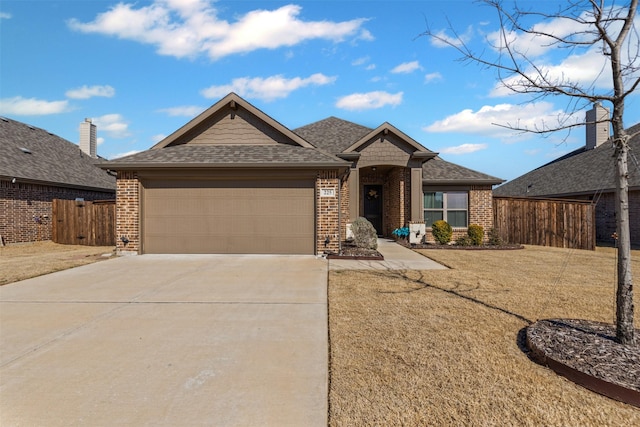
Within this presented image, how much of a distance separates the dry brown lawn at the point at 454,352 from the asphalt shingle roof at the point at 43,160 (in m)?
14.4

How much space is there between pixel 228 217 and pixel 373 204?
893 centimetres

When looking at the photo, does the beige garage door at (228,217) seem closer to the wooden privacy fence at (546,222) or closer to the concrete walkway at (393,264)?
the concrete walkway at (393,264)

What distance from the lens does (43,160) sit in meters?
18.6

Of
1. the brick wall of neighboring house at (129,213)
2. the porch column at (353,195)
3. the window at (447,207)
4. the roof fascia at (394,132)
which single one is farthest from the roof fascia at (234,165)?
the window at (447,207)

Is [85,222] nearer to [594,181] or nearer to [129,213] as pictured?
[129,213]

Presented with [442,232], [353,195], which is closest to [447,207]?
[442,232]

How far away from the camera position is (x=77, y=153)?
22891 millimetres

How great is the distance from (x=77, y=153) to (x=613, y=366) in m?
27.5

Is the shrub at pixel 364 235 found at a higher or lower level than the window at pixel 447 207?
lower

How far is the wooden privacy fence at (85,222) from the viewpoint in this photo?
611 inches

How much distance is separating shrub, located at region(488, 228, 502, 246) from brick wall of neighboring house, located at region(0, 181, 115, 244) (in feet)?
66.1

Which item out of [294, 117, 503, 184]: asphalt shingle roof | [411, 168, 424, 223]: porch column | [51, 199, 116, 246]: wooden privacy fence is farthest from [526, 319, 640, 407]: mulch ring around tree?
[51, 199, 116, 246]: wooden privacy fence

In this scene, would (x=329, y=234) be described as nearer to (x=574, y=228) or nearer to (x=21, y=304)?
(x=21, y=304)

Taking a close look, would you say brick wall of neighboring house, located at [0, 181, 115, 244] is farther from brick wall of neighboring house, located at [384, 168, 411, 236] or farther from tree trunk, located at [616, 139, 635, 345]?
tree trunk, located at [616, 139, 635, 345]
